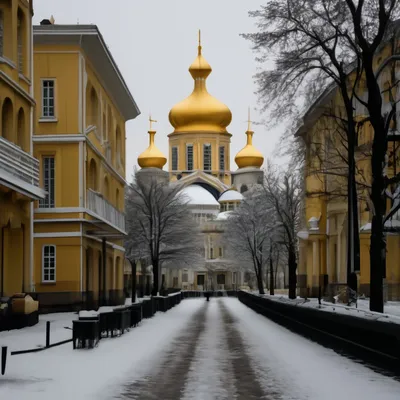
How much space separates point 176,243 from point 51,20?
3655 cm

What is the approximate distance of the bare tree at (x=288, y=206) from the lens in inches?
2163

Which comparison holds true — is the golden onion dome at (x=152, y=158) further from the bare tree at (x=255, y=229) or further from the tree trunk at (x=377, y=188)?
the tree trunk at (x=377, y=188)

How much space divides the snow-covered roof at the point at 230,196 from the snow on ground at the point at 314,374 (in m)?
131

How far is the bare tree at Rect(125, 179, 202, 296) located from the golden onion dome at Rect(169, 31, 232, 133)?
7197cm

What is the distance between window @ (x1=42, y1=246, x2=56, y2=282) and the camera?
45562 millimetres

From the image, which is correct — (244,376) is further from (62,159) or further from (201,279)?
(201,279)

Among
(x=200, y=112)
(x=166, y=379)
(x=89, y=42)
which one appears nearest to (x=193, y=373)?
(x=166, y=379)

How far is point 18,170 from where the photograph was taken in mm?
31938

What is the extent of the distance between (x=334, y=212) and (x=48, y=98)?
19646 millimetres

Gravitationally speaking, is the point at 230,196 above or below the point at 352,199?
above

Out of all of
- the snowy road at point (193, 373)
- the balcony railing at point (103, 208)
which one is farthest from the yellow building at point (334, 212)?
the snowy road at point (193, 373)

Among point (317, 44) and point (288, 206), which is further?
point (288, 206)

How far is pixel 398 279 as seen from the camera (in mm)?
49531

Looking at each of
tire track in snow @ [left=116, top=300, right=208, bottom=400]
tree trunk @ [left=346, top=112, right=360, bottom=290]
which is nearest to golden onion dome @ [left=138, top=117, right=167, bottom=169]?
tree trunk @ [left=346, top=112, right=360, bottom=290]
